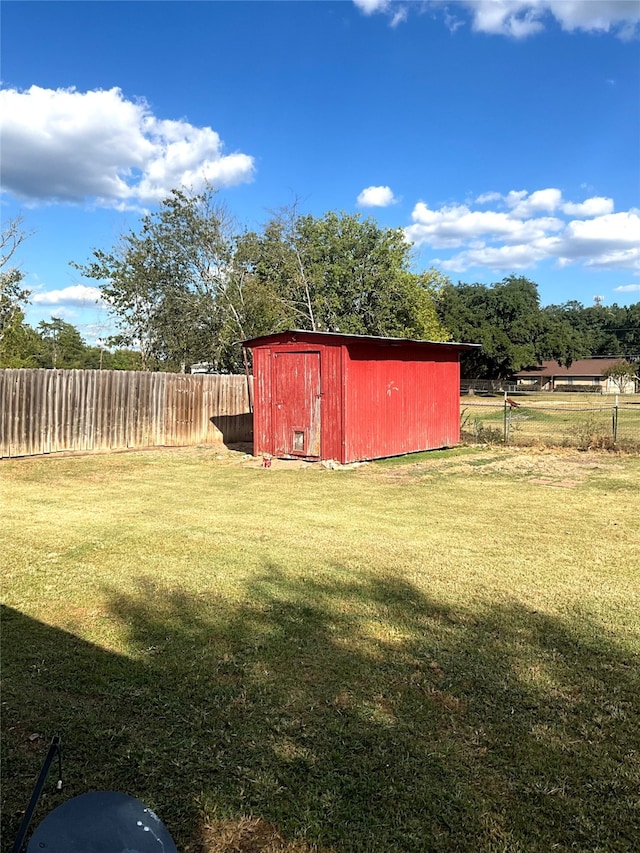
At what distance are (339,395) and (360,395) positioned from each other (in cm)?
53

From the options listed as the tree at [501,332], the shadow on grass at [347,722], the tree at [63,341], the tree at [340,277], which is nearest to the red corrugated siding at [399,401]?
the shadow on grass at [347,722]

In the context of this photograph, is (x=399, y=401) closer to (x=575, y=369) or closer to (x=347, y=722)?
(x=347, y=722)

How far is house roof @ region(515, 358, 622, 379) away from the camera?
68.0m

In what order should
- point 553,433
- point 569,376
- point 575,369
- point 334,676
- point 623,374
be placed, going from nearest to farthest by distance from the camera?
point 334,676 → point 553,433 → point 623,374 → point 569,376 → point 575,369

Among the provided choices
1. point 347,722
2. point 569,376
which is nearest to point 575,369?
point 569,376

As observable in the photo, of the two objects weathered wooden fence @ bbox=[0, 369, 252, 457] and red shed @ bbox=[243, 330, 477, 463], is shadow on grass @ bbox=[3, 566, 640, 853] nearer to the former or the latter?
red shed @ bbox=[243, 330, 477, 463]

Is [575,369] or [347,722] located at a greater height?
[575,369]

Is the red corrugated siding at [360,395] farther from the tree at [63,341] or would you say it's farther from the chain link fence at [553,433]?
the tree at [63,341]

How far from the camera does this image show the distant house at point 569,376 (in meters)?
63.2

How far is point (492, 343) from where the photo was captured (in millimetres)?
52969

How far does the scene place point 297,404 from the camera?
11875mm

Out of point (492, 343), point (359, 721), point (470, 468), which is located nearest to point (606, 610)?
point (359, 721)

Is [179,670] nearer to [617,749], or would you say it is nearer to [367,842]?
[367,842]

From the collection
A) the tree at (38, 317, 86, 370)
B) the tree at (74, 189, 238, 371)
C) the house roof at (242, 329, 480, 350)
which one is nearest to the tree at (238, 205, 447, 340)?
the tree at (74, 189, 238, 371)
